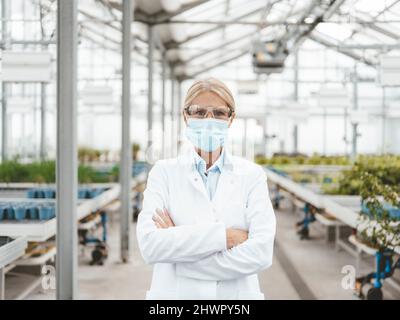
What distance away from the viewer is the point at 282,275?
562 centimetres

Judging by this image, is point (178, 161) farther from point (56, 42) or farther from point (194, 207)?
point (56, 42)

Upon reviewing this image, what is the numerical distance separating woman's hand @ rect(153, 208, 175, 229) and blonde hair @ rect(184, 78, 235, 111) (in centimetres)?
30

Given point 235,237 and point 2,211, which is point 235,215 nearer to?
point 235,237

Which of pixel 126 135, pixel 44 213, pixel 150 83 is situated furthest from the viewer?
pixel 150 83

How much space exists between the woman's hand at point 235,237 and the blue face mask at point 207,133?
235 millimetres

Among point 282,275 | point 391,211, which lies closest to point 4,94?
point 282,275

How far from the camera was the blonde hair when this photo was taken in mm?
1549

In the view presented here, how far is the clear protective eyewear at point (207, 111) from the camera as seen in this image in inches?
62.3

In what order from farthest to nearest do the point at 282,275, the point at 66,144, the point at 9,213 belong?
the point at 282,275 < the point at 9,213 < the point at 66,144

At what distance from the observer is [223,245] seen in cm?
149

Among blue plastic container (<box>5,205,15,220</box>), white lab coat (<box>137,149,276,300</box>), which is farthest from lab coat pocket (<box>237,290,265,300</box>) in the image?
blue plastic container (<box>5,205,15,220</box>)

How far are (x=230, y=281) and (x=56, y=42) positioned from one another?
7.54 ft

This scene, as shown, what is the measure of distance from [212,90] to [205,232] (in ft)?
1.22
